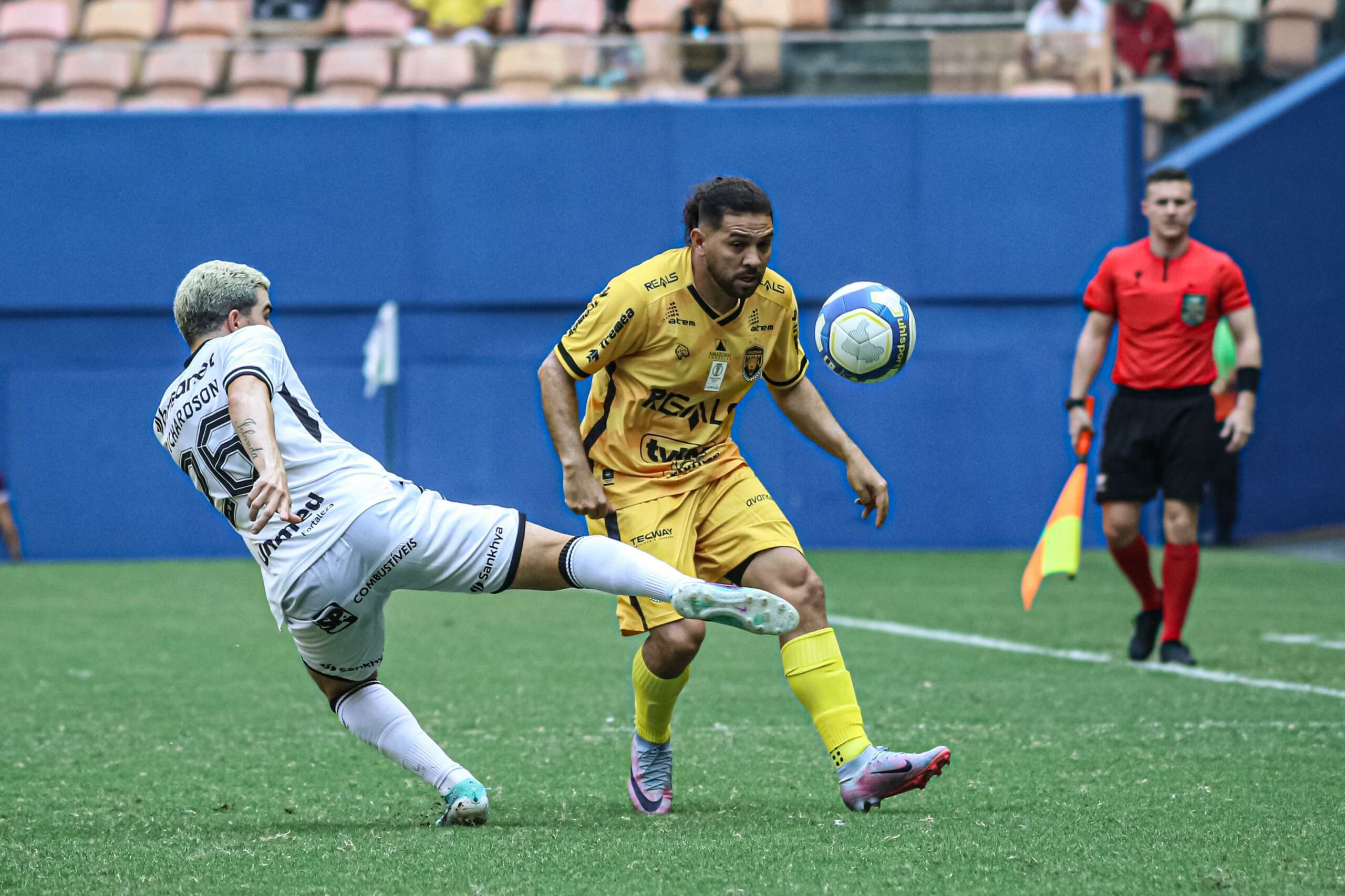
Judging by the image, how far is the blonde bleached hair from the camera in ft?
14.4

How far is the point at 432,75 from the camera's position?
634 inches

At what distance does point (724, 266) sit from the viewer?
462 cm

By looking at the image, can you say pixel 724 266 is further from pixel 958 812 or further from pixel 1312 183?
pixel 1312 183

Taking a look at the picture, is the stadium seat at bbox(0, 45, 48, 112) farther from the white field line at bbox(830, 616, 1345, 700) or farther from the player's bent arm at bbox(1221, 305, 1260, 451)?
the player's bent arm at bbox(1221, 305, 1260, 451)

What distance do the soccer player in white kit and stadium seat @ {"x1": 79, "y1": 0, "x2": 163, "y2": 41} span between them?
45.1 ft

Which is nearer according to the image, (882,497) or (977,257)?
(882,497)

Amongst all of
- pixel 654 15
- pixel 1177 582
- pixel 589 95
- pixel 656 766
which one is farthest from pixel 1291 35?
pixel 656 766

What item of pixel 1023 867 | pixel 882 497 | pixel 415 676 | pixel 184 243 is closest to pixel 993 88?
pixel 184 243

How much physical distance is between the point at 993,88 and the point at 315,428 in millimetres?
12634

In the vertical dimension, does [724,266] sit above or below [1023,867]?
above

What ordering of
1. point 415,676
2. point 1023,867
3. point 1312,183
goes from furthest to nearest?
1. point 1312,183
2. point 415,676
3. point 1023,867

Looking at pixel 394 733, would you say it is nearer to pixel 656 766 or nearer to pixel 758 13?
pixel 656 766

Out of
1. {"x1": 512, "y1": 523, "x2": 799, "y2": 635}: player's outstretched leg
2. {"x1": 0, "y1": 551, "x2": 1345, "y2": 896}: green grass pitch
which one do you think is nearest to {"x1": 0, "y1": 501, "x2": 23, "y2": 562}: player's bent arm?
{"x1": 0, "y1": 551, "x2": 1345, "y2": 896}: green grass pitch

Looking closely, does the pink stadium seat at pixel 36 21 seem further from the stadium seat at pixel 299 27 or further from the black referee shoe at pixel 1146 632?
→ the black referee shoe at pixel 1146 632
